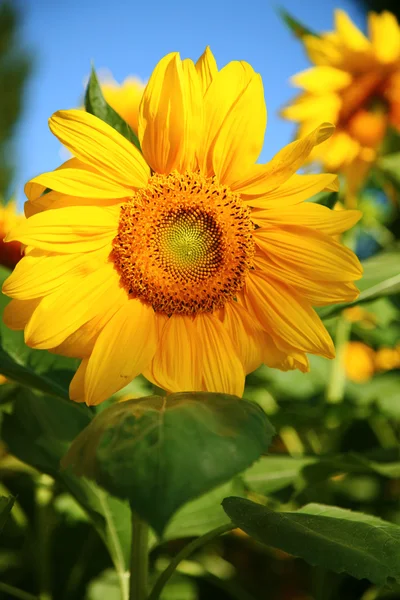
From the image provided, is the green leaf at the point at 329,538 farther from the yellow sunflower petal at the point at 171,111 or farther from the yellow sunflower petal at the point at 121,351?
the yellow sunflower petal at the point at 171,111

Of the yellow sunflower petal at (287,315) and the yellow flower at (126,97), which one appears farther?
the yellow flower at (126,97)

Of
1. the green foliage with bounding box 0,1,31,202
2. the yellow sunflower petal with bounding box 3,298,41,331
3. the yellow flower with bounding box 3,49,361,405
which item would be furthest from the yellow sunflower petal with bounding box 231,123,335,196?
the green foliage with bounding box 0,1,31,202

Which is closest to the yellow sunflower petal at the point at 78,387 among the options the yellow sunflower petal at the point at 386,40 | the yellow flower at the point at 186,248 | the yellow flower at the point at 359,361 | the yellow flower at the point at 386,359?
the yellow flower at the point at 186,248

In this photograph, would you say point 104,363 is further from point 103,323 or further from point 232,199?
point 232,199

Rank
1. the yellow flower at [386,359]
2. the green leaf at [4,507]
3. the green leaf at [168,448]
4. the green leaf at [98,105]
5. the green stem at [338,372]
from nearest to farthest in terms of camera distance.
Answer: the green leaf at [168,448], the green leaf at [4,507], the green leaf at [98,105], the green stem at [338,372], the yellow flower at [386,359]

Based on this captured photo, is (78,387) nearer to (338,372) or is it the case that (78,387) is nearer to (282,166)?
(282,166)
